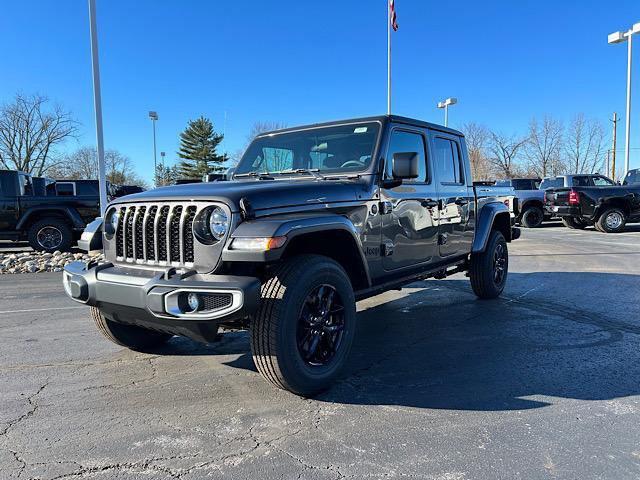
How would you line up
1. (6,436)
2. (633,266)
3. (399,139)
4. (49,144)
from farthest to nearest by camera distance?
1. (49,144)
2. (633,266)
3. (399,139)
4. (6,436)

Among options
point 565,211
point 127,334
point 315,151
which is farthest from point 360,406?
point 565,211

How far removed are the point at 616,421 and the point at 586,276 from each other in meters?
5.62

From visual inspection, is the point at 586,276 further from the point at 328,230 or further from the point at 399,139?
the point at 328,230

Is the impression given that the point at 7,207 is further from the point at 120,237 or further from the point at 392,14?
the point at 392,14

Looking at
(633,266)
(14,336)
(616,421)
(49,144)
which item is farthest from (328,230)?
(49,144)

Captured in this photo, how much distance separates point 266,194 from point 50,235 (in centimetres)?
1018

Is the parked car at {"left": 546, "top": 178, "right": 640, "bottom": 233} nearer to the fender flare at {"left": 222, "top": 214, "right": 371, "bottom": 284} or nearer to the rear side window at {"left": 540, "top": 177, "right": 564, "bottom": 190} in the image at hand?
the rear side window at {"left": 540, "top": 177, "right": 564, "bottom": 190}

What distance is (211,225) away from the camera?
305cm

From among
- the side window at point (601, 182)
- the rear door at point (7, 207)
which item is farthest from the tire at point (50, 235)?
the side window at point (601, 182)

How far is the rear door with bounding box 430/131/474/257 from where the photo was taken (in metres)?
5.03

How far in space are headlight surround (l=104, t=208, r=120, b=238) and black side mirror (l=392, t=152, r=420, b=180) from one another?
85.0 inches

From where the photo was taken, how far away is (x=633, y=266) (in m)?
8.86

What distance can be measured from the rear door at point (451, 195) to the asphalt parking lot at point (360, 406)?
2.84 ft

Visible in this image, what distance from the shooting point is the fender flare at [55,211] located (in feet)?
36.4
